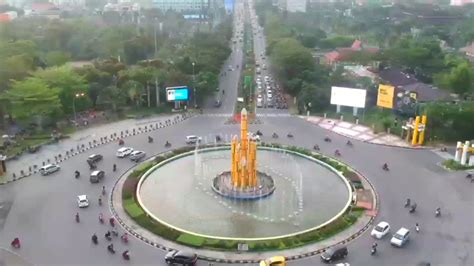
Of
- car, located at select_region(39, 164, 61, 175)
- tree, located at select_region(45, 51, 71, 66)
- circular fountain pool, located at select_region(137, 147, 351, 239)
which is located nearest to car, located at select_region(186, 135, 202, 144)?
circular fountain pool, located at select_region(137, 147, 351, 239)

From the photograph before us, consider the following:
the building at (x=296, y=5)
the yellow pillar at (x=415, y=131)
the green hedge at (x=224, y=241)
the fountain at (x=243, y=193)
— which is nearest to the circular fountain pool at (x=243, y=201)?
the fountain at (x=243, y=193)

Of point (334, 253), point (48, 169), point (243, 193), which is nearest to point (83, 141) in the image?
point (48, 169)

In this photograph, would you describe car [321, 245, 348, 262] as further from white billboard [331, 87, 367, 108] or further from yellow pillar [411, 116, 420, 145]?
white billboard [331, 87, 367, 108]

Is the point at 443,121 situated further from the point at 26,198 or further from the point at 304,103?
the point at 26,198

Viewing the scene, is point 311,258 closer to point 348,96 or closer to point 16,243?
point 16,243

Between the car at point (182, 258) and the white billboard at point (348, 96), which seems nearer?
the car at point (182, 258)

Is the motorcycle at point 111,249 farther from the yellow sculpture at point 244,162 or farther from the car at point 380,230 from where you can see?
the car at point 380,230

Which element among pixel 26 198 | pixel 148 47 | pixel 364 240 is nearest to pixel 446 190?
pixel 364 240
